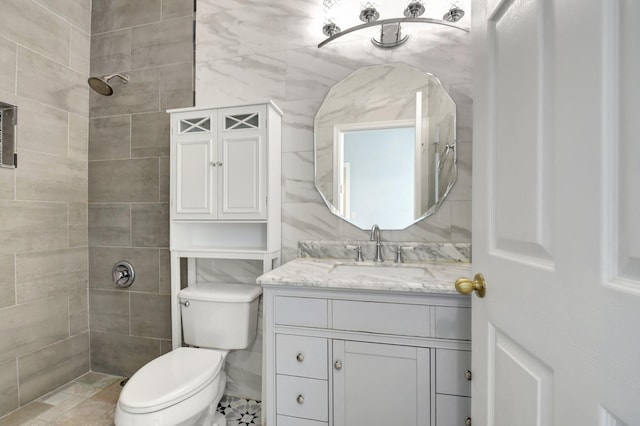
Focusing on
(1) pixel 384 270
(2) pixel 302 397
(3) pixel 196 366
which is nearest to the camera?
(2) pixel 302 397

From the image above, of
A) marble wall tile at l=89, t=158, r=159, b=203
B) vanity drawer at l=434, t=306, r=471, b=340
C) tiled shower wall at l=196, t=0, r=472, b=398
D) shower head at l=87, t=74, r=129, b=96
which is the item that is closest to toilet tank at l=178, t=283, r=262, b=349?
tiled shower wall at l=196, t=0, r=472, b=398

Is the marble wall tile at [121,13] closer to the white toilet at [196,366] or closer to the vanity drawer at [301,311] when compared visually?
the white toilet at [196,366]

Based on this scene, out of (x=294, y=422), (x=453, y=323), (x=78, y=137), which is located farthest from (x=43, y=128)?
(x=453, y=323)

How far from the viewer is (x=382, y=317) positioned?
1164mm

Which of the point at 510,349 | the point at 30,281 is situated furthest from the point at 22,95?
the point at 510,349

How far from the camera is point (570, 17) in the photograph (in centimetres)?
46

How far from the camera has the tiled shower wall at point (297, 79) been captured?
1.56 meters

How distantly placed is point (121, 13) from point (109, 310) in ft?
6.80

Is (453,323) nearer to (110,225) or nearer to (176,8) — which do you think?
(110,225)

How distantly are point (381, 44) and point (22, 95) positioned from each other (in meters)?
2.10

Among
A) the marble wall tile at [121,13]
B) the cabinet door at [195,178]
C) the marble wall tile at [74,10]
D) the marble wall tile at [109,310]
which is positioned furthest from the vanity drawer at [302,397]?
the marble wall tile at [74,10]

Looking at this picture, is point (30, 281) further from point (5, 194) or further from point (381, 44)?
point (381, 44)

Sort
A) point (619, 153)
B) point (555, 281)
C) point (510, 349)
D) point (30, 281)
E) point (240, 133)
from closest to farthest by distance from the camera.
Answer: point (619, 153), point (555, 281), point (510, 349), point (240, 133), point (30, 281)

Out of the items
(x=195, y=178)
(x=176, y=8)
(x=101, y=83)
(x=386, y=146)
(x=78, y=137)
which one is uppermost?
(x=176, y=8)
